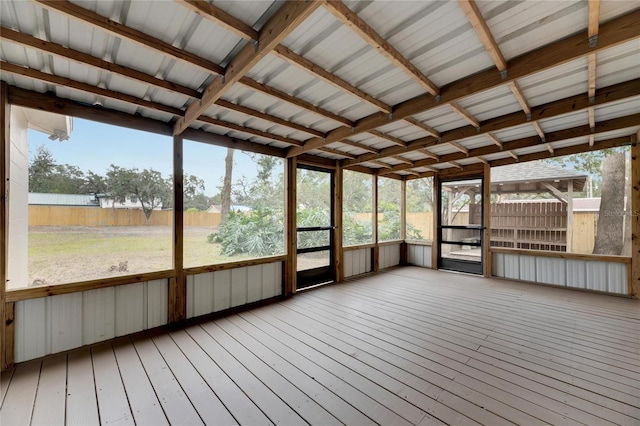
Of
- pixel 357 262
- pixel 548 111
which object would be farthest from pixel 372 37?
pixel 357 262

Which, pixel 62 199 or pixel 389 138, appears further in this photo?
pixel 389 138

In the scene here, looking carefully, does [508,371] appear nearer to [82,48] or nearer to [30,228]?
[82,48]

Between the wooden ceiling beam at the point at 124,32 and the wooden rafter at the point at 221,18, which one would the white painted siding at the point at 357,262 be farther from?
the wooden rafter at the point at 221,18

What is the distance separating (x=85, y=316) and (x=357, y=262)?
15.6 feet

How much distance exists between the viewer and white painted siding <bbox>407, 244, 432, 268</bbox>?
6.84m

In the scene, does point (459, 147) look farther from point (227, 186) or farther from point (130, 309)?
point (130, 309)

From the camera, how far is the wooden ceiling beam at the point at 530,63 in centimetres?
175

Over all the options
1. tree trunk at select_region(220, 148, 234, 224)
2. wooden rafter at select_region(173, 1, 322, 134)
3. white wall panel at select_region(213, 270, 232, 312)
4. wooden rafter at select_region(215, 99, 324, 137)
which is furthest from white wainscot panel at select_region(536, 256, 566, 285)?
wooden rafter at select_region(173, 1, 322, 134)

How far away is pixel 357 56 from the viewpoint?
2.09 meters

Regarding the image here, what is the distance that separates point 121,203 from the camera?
3.04 meters

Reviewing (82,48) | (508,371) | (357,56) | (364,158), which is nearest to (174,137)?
(82,48)

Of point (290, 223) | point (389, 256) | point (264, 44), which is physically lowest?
point (389, 256)

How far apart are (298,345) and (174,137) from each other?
9.86 ft

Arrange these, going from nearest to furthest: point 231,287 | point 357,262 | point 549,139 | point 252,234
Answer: point 231,287 → point 549,139 → point 252,234 → point 357,262
